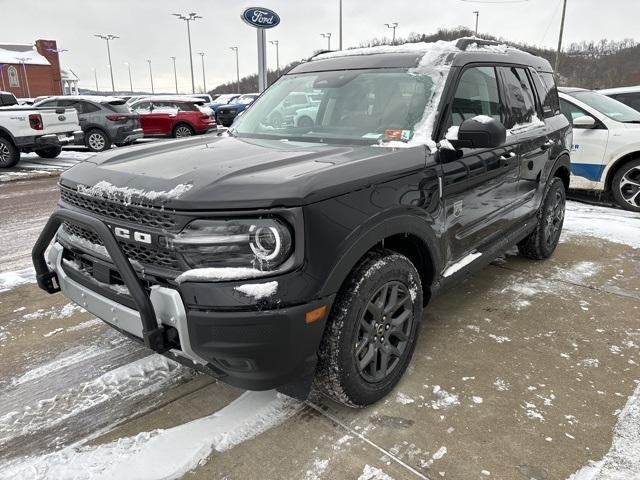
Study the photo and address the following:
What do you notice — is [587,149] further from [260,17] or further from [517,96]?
[260,17]

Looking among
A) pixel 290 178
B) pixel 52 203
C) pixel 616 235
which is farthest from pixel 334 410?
pixel 52 203

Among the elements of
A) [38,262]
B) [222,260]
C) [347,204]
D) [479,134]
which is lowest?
[38,262]

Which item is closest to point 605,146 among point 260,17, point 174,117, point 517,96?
point 517,96

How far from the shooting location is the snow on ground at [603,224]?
19.0 feet

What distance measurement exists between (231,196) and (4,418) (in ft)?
5.81

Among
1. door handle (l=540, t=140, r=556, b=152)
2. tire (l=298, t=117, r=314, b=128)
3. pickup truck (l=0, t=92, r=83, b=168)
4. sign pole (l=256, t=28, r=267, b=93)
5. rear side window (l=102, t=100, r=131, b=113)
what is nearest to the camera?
tire (l=298, t=117, r=314, b=128)

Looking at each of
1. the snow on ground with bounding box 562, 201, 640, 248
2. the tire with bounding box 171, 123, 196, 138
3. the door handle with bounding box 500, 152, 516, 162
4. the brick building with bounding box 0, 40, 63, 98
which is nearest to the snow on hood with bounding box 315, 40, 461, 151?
the door handle with bounding box 500, 152, 516, 162

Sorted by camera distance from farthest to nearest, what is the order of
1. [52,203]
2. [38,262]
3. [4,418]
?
[52,203]
[38,262]
[4,418]

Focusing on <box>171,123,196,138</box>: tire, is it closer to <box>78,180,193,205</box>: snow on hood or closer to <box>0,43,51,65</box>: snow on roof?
<box>78,180,193,205</box>: snow on hood

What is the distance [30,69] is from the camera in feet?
200

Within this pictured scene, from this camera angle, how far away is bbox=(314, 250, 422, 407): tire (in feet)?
7.55

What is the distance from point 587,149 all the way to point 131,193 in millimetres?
6911

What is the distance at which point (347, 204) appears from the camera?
7.29 feet

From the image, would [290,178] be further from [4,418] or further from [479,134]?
[4,418]
